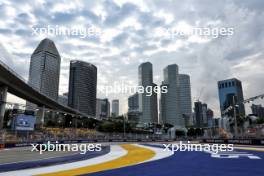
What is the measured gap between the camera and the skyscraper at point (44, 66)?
355 ft

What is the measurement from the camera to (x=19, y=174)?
8297 mm

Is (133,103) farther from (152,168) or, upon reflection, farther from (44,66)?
(152,168)

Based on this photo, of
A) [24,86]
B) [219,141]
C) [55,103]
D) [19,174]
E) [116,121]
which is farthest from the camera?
[116,121]

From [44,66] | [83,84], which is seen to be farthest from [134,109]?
[44,66]

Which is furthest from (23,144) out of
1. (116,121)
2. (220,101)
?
(220,101)

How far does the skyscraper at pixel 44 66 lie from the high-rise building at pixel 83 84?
945 cm

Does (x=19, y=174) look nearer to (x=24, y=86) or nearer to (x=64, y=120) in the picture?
(x=24, y=86)

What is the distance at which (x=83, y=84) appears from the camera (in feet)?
442

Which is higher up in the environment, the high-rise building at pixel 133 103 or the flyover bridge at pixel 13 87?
the high-rise building at pixel 133 103

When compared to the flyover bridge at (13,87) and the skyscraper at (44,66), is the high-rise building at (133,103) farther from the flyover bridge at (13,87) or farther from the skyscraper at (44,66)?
the flyover bridge at (13,87)

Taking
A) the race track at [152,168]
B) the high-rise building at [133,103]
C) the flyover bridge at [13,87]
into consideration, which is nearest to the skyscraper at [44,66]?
the flyover bridge at [13,87]

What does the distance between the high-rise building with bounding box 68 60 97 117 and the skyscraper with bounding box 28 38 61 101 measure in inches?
372

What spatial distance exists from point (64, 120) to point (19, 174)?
141915 millimetres

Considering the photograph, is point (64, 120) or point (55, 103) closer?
point (55, 103)
